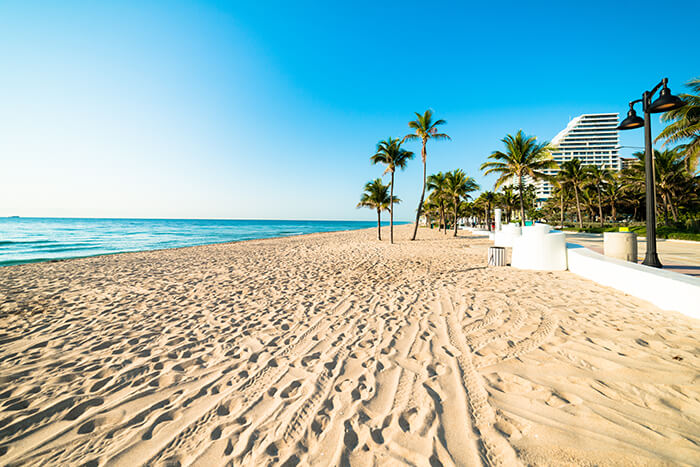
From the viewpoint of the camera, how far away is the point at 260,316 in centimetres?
452

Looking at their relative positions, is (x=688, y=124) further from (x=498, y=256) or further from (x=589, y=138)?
(x=589, y=138)

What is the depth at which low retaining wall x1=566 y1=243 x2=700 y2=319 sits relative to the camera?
12.9 ft

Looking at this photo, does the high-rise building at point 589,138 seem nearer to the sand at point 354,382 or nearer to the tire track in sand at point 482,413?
the sand at point 354,382

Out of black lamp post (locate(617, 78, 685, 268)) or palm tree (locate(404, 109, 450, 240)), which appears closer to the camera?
black lamp post (locate(617, 78, 685, 268))

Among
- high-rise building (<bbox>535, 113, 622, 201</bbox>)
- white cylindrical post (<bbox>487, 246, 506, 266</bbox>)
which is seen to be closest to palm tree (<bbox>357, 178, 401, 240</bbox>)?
white cylindrical post (<bbox>487, 246, 506, 266</bbox>)

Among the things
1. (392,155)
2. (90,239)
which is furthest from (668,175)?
(90,239)

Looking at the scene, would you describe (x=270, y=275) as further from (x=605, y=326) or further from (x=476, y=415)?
(x=605, y=326)

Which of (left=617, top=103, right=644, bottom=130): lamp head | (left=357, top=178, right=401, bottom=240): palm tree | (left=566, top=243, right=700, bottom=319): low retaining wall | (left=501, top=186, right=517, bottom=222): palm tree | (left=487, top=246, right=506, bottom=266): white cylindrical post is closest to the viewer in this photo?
(left=566, top=243, right=700, bottom=319): low retaining wall

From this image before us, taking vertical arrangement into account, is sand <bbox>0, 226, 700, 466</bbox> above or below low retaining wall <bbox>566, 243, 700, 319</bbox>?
below

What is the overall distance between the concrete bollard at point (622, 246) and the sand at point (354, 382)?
2561 millimetres

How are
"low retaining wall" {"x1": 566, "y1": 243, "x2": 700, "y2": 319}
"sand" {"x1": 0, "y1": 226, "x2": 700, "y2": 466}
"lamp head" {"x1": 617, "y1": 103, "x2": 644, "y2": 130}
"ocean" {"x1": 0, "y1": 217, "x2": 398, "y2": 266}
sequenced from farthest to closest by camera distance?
1. "ocean" {"x1": 0, "y1": 217, "x2": 398, "y2": 266}
2. "lamp head" {"x1": 617, "y1": 103, "x2": 644, "y2": 130}
3. "low retaining wall" {"x1": 566, "y1": 243, "x2": 700, "y2": 319}
4. "sand" {"x1": 0, "y1": 226, "x2": 700, "y2": 466}

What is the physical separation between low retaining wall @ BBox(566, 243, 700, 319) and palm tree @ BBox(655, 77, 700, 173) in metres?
10.5

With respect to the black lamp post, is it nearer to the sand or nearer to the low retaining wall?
the low retaining wall

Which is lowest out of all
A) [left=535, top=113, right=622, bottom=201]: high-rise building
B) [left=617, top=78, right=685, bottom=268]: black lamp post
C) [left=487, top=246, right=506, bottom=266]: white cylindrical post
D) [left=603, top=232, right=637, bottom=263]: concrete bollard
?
[left=487, top=246, right=506, bottom=266]: white cylindrical post
